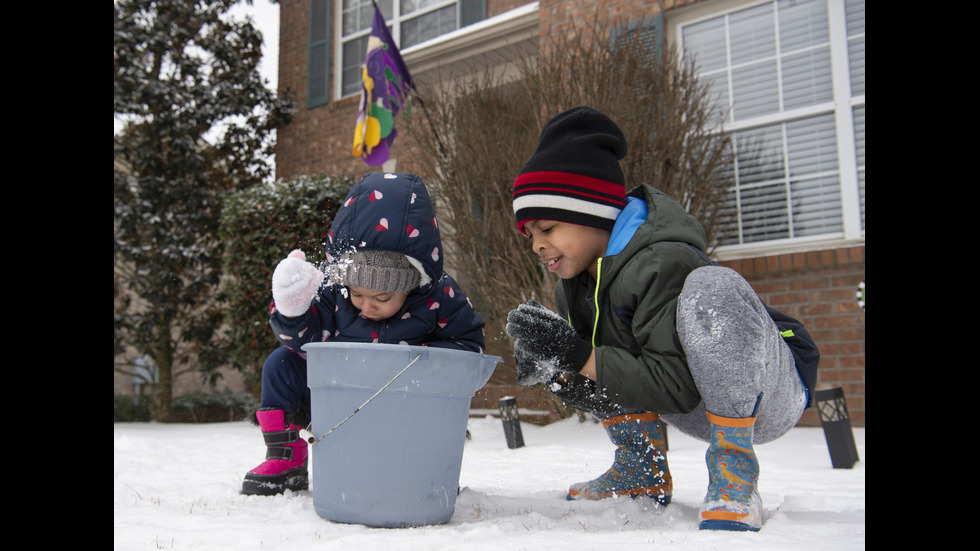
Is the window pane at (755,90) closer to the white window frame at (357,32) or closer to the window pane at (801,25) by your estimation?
the window pane at (801,25)

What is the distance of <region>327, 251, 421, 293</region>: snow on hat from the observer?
189cm

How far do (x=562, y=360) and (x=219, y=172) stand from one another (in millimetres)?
6592

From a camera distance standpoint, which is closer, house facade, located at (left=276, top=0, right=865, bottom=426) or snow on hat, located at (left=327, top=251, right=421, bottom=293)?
snow on hat, located at (left=327, top=251, right=421, bottom=293)

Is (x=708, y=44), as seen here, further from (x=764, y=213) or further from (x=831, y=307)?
(x=831, y=307)

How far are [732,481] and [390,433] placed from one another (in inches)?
29.4

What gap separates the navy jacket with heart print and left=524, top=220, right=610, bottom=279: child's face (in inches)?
12.0

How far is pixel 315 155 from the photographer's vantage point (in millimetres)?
7539

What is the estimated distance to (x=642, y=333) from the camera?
5.26 feet

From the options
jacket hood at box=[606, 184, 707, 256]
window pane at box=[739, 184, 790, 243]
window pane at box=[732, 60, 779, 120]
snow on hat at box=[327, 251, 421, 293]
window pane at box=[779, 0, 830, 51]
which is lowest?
snow on hat at box=[327, 251, 421, 293]

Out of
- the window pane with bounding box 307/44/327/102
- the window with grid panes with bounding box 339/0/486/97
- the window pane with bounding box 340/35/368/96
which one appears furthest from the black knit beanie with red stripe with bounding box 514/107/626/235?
the window pane with bounding box 307/44/327/102

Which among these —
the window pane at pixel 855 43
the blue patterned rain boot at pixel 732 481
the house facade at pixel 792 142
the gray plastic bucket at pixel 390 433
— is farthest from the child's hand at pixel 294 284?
the window pane at pixel 855 43

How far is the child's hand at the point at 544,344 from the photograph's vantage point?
5.12 feet

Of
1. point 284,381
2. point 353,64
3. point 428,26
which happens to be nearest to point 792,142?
point 284,381

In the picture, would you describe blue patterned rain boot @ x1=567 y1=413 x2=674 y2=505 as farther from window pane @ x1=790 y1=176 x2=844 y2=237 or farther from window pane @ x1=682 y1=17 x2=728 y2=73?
window pane @ x1=682 y1=17 x2=728 y2=73
